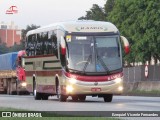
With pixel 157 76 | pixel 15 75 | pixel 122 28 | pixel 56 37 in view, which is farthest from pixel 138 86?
pixel 56 37

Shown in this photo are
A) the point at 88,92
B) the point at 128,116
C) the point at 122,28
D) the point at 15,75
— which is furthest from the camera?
the point at 122,28

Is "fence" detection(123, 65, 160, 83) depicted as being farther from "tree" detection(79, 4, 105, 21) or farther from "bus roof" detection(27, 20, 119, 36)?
"tree" detection(79, 4, 105, 21)

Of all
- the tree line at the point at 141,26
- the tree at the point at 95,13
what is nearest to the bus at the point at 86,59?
the tree line at the point at 141,26

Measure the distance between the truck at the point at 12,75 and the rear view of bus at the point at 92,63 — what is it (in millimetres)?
19197

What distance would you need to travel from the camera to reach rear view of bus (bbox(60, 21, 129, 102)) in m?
33.5

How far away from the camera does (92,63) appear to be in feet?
110

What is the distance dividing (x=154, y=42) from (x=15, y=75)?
79.9ft

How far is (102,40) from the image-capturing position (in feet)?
112

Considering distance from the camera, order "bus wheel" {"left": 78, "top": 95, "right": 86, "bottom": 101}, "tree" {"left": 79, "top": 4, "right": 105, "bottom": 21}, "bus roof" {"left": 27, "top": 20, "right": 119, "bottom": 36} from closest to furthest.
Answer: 1. "bus roof" {"left": 27, "top": 20, "right": 119, "bottom": 36}
2. "bus wheel" {"left": 78, "top": 95, "right": 86, "bottom": 101}
3. "tree" {"left": 79, "top": 4, "right": 105, "bottom": 21}

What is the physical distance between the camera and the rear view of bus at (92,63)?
3347 cm

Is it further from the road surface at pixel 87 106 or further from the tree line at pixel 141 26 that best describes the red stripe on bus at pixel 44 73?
the tree line at pixel 141 26

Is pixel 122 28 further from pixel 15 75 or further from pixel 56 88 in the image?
pixel 56 88

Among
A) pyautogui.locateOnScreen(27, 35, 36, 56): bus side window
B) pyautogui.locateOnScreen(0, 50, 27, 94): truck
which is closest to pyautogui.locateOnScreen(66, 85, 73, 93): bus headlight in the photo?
pyautogui.locateOnScreen(27, 35, 36, 56): bus side window

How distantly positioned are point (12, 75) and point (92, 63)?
26.2 metres
